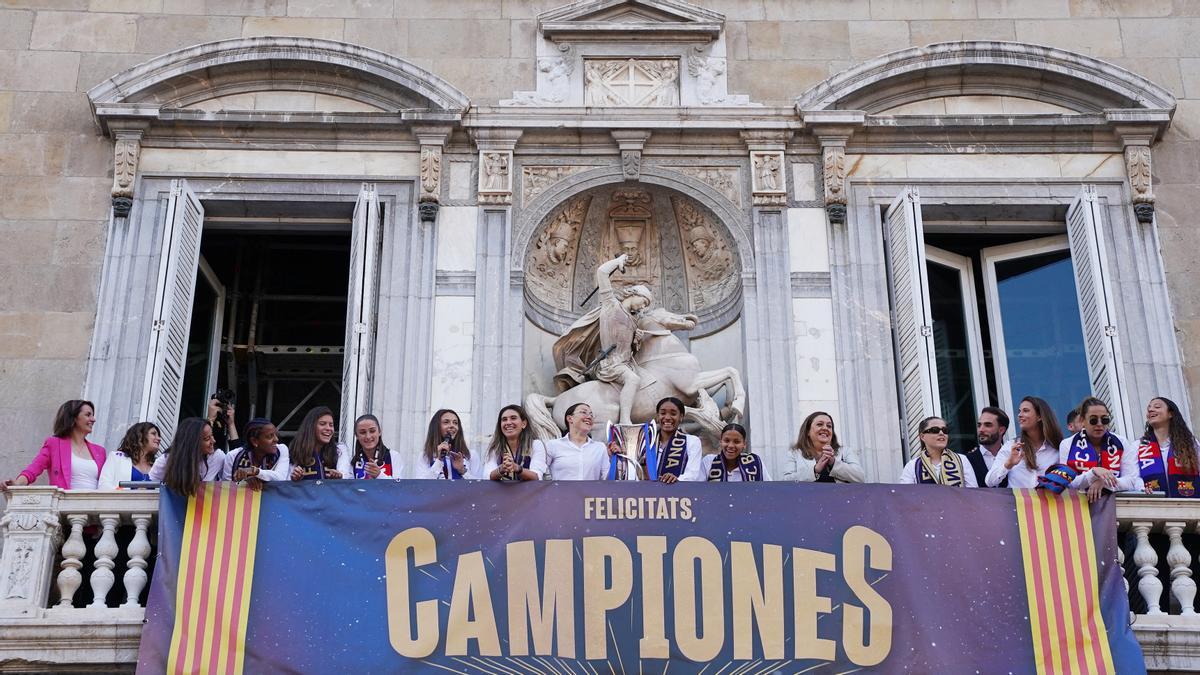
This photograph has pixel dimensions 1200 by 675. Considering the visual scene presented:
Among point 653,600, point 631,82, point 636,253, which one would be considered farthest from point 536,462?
point 631,82

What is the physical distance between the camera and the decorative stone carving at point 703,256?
15023 millimetres

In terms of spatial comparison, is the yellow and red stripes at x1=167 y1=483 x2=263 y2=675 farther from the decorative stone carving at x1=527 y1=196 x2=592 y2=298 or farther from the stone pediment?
the stone pediment

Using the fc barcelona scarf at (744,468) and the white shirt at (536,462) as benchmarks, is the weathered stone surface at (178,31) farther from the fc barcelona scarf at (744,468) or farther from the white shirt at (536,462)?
the fc barcelona scarf at (744,468)

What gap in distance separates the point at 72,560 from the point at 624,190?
5789 millimetres

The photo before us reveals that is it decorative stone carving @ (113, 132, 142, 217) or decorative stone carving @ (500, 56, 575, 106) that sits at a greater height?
decorative stone carving @ (500, 56, 575, 106)

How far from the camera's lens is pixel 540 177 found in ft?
49.1

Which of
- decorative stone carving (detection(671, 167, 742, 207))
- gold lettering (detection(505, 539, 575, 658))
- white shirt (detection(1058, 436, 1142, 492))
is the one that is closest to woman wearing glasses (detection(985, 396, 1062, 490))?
white shirt (detection(1058, 436, 1142, 492))

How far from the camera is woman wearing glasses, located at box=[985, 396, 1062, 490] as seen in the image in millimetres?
11875

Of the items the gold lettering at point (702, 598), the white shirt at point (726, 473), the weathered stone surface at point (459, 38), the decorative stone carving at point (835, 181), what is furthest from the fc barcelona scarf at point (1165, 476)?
the weathered stone surface at point (459, 38)

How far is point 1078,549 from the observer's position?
11.4 m

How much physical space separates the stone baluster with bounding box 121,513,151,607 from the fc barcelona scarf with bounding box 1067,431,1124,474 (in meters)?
5.99

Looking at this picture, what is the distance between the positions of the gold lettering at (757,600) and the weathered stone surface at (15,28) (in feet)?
26.4

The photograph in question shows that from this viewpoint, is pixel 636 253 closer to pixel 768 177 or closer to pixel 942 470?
pixel 768 177

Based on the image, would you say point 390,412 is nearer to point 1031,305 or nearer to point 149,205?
point 149,205
